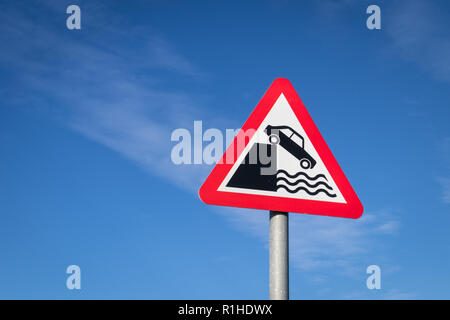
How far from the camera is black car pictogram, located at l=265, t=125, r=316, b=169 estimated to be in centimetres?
300

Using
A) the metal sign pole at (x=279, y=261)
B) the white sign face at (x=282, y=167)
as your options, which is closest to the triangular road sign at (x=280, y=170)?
the white sign face at (x=282, y=167)

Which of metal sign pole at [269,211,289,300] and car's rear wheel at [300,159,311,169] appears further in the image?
car's rear wheel at [300,159,311,169]

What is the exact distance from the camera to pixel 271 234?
268 cm

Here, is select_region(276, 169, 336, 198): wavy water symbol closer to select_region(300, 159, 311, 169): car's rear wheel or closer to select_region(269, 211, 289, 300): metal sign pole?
select_region(300, 159, 311, 169): car's rear wheel

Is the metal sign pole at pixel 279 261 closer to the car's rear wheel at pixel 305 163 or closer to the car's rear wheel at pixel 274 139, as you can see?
the car's rear wheel at pixel 305 163

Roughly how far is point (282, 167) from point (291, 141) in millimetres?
198

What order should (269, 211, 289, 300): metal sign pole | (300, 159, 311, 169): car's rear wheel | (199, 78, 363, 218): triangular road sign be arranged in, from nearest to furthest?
1. (269, 211, 289, 300): metal sign pole
2. (199, 78, 363, 218): triangular road sign
3. (300, 159, 311, 169): car's rear wheel

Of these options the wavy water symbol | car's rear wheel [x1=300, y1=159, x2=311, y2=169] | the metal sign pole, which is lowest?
the metal sign pole

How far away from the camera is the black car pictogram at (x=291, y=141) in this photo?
300 cm

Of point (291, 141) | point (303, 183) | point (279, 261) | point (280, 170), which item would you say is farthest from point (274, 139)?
point (279, 261)

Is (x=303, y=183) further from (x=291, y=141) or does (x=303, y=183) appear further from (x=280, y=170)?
(x=291, y=141)

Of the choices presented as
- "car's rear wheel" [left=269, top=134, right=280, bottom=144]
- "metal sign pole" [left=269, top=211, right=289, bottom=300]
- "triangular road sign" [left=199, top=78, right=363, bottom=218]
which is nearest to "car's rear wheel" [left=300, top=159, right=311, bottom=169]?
"triangular road sign" [left=199, top=78, right=363, bottom=218]
